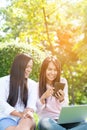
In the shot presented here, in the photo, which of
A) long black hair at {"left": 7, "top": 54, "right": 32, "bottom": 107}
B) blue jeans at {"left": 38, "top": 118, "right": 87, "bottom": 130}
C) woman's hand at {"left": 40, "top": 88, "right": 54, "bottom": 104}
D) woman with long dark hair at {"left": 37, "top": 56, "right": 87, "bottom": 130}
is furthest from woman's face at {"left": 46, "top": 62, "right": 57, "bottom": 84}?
blue jeans at {"left": 38, "top": 118, "right": 87, "bottom": 130}

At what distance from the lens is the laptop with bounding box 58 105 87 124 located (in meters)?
3.75

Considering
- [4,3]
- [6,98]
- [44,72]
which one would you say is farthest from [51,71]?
[4,3]

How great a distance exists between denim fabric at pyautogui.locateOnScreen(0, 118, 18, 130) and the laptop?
1.54 ft

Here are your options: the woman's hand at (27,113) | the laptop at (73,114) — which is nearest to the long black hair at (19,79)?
the woman's hand at (27,113)

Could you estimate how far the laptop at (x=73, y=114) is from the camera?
3748mm

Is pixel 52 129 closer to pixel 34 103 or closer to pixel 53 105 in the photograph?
pixel 34 103

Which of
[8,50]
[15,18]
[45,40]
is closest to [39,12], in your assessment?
[45,40]

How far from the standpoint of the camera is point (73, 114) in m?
3.84

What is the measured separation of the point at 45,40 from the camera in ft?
47.0

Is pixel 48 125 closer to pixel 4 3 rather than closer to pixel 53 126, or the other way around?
pixel 53 126

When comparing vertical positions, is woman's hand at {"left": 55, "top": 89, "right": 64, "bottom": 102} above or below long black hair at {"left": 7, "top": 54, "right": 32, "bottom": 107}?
below

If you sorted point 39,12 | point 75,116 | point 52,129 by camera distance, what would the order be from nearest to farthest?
point 52,129 → point 75,116 → point 39,12

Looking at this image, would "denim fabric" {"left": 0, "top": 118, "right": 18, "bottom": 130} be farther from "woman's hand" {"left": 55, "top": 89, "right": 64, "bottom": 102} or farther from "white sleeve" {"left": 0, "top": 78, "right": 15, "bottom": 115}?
"woman's hand" {"left": 55, "top": 89, "right": 64, "bottom": 102}

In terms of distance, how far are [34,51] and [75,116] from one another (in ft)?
11.2
